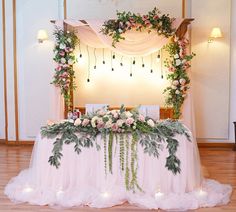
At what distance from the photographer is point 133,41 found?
5648 mm

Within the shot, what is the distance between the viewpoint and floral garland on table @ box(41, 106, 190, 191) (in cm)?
370

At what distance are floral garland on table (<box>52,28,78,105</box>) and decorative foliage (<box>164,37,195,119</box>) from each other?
5.22 ft

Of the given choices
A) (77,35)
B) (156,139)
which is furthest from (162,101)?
(156,139)

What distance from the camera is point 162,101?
6.33 metres

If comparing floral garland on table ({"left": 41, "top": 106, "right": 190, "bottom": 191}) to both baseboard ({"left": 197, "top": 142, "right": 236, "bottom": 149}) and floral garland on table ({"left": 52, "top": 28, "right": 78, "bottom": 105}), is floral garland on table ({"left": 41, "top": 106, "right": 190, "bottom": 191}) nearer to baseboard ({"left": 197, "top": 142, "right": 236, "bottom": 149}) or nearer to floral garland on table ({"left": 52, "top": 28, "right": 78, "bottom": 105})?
floral garland on table ({"left": 52, "top": 28, "right": 78, "bottom": 105})

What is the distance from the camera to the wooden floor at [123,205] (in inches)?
138

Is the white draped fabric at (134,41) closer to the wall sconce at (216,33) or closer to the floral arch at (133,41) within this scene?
the floral arch at (133,41)

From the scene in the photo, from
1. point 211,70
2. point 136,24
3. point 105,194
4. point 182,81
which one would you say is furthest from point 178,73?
point 105,194

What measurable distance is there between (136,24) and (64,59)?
1296mm

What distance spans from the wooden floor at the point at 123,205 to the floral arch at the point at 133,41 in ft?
3.04

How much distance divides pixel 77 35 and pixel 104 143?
8.70ft

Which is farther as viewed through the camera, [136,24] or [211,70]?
[211,70]

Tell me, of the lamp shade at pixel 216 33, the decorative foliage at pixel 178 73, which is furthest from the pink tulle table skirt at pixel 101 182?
the lamp shade at pixel 216 33

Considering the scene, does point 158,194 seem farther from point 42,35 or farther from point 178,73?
point 42,35
